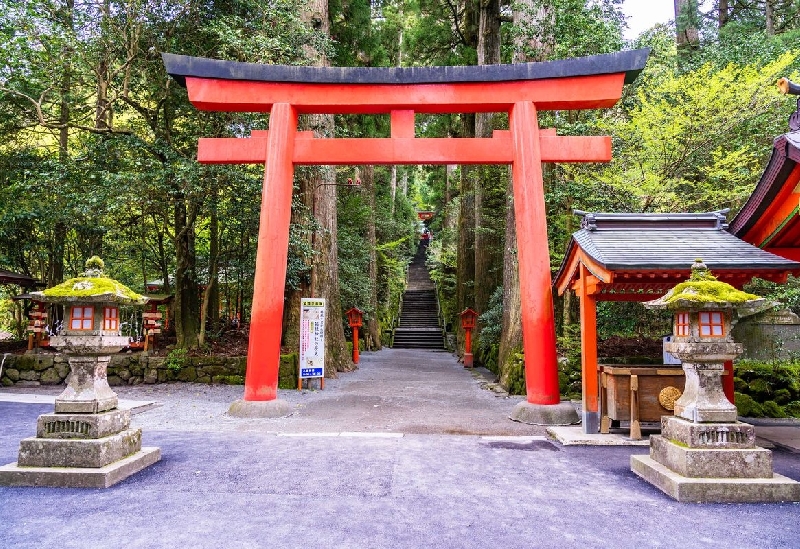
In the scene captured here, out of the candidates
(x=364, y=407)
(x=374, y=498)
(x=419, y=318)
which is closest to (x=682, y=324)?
(x=374, y=498)

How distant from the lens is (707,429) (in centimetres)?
402

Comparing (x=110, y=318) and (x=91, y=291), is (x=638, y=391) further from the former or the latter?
(x=91, y=291)

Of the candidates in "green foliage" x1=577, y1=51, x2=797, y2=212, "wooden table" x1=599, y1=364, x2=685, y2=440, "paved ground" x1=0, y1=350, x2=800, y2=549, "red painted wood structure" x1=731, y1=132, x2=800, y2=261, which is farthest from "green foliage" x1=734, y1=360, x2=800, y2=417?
"green foliage" x1=577, y1=51, x2=797, y2=212

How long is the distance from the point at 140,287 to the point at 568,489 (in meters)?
14.6

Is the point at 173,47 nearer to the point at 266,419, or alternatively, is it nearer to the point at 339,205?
the point at 339,205

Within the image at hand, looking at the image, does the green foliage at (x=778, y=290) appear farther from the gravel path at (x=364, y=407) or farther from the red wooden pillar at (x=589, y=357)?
the gravel path at (x=364, y=407)

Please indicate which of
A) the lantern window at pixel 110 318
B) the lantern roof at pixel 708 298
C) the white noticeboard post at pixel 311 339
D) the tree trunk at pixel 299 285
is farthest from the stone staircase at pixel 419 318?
the lantern window at pixel 110 318

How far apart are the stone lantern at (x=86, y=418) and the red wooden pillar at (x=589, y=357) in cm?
501

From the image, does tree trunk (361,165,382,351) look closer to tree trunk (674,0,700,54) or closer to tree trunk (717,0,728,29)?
tree trunk (674,0,700,54)

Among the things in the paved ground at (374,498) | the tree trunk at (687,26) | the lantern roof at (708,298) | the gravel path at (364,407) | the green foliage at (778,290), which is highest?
the tree trunk at (687,26)

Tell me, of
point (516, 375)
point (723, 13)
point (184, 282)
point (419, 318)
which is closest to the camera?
point (516, 375)

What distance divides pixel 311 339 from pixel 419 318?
1541 centimetres

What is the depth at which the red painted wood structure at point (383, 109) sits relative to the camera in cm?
728

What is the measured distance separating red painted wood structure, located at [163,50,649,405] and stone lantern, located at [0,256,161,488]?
2691mm
